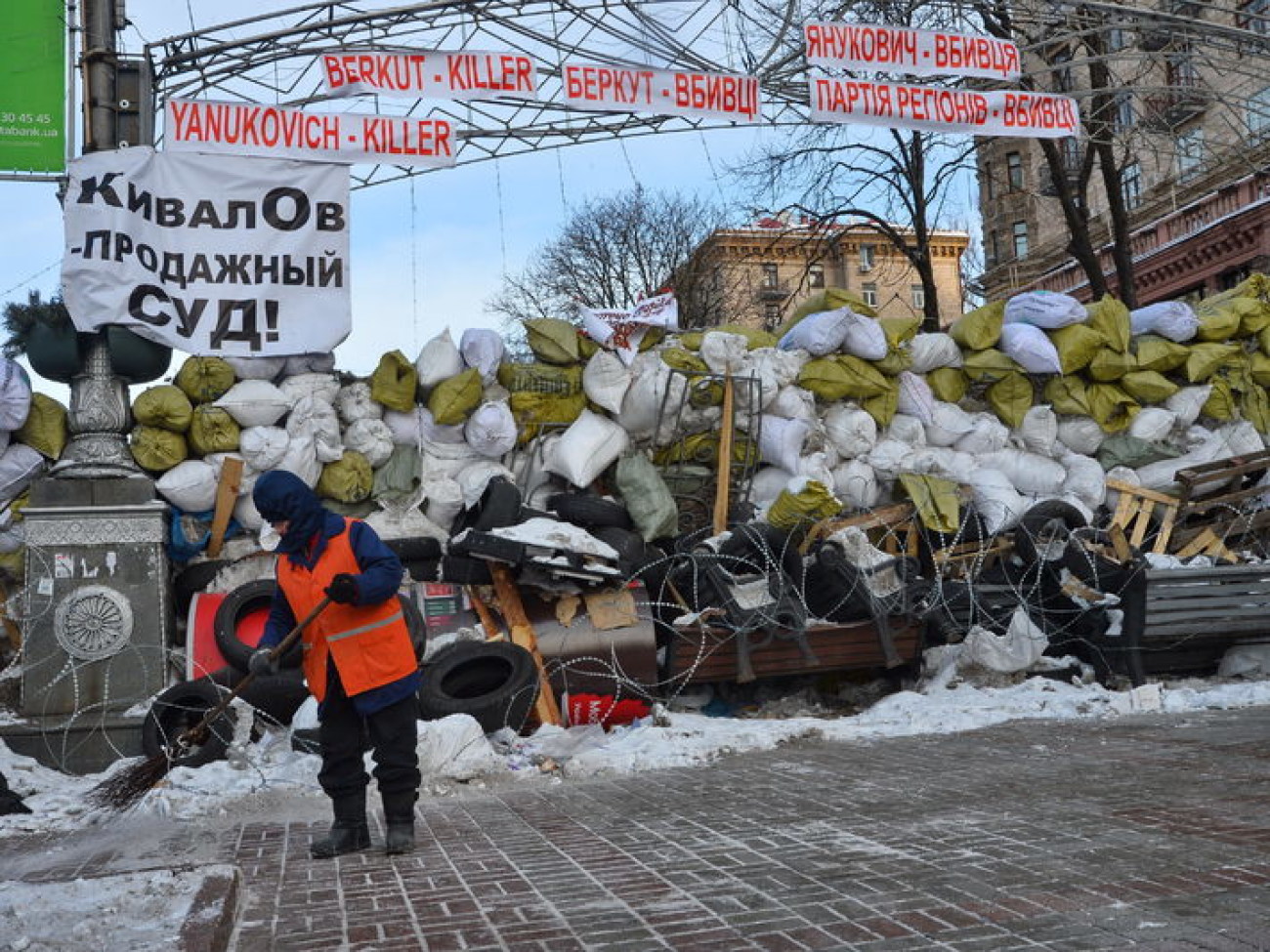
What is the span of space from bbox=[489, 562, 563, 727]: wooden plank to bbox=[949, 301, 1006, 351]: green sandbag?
17.0 feet

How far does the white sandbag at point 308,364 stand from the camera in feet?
34.1

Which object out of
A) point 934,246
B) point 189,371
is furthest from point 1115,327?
point 934,246

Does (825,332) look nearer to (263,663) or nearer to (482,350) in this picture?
(482,350)

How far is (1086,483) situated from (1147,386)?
126 centimetres

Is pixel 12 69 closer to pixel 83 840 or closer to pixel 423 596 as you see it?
pixel 423 596

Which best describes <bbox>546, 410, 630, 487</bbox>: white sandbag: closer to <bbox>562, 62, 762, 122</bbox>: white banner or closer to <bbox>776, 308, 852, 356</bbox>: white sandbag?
<bbox>776, 308, 852, 356</bbox>: white sandbag

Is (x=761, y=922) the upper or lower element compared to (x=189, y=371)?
lower

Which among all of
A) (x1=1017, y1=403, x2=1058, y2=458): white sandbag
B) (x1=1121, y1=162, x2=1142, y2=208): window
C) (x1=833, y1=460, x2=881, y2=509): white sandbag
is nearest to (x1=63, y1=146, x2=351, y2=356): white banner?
(x1=833, y1=460, x2=881, y2=509): white sandbag

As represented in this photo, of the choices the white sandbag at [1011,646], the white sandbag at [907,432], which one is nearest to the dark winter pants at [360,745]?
the white sandbag at [1011,646]

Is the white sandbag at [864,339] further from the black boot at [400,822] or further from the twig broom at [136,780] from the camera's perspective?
the black boot at [400,822]

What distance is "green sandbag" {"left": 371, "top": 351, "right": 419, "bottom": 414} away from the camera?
10500 mm

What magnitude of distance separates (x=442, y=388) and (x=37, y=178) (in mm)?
3469

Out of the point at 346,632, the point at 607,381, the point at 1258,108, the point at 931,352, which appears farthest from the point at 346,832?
the point at 1258,108

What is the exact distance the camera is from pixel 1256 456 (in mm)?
11766
